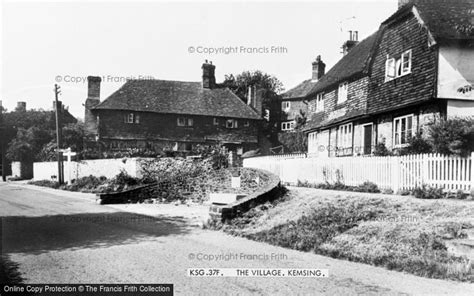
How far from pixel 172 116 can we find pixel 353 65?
2397 cm

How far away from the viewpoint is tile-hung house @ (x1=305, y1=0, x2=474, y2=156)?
1772 cm

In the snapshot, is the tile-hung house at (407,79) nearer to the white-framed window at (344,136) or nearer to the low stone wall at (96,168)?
the white-framed window at (344,136)

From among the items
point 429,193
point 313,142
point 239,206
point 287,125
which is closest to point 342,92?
point 313,142

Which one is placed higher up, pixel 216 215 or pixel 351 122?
pixel 351 122

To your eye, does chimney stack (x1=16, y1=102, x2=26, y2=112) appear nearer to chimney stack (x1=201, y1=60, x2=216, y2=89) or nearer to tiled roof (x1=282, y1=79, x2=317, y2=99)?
chimney stack (x1=201, y1=60, x2=216, y2=89)

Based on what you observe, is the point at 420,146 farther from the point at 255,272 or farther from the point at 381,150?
the point at 255,272

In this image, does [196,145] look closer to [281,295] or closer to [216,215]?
[216,215]

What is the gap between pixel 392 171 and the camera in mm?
14625

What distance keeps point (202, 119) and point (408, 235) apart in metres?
38.9

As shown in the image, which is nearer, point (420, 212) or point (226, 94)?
point (420, 212)

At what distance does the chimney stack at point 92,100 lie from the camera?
48.2m

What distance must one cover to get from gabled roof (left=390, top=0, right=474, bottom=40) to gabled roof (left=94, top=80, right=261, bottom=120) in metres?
28.7

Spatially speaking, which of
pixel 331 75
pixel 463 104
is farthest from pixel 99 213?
pixel 331 75

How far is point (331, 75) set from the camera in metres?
29.6
